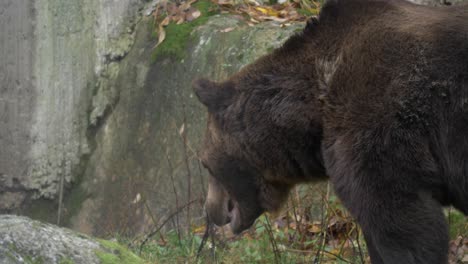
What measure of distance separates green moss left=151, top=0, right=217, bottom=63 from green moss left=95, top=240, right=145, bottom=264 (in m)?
4.79

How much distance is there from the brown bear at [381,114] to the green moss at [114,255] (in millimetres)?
1144

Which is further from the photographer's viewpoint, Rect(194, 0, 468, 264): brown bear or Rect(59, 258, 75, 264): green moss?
Rect(194, 0, 468, 264): brown bear

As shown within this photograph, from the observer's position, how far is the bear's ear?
5.49 metres

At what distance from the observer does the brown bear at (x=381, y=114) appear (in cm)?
432

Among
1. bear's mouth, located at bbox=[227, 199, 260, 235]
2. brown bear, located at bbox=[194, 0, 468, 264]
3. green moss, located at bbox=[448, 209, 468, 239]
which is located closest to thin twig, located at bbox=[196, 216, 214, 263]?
bear's mouth, located at bbox=[227, 199, 260, 235]

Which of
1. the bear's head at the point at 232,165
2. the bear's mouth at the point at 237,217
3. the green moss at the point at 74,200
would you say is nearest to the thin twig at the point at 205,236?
the bear's head at the point at 232,165

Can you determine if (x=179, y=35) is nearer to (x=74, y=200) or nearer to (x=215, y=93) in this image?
(x=74, y=200)

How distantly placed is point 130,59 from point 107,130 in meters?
0.85

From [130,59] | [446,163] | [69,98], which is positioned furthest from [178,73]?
[446,163]

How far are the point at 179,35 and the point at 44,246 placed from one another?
17.7 ft

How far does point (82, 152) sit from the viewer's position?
9.95 metres

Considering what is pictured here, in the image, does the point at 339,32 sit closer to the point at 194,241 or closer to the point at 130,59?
the point at 194,241

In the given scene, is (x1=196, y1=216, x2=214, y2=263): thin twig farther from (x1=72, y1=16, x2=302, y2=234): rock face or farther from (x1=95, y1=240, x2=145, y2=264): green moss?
(x1=72, y1=16, x2=302, y2=234): rock face

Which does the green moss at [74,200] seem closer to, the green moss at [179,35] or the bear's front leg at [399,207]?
the green moss at [179,35]
